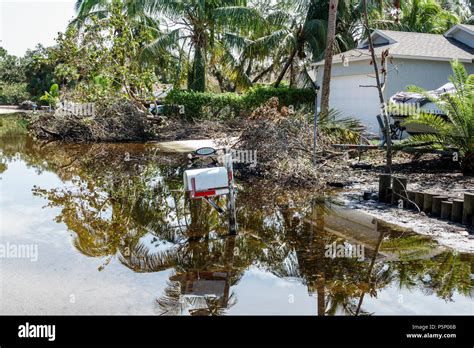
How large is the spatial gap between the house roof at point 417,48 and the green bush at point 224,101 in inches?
79.8

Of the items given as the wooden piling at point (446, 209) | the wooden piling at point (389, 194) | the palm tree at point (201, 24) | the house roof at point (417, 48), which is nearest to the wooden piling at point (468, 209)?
the wooden piling at point (446, 209)

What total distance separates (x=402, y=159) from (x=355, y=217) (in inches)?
268

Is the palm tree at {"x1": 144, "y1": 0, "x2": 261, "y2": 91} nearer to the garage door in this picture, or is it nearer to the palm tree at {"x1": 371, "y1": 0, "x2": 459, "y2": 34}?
the garage door

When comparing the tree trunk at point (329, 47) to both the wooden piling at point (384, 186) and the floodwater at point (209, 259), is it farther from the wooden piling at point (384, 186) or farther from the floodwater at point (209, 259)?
the floodwater at point (209, 259)

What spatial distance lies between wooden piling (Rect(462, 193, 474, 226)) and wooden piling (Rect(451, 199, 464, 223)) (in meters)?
0.17

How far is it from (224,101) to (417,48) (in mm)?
8855

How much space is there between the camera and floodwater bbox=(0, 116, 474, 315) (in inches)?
227

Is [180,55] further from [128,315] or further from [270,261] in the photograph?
[128,315]

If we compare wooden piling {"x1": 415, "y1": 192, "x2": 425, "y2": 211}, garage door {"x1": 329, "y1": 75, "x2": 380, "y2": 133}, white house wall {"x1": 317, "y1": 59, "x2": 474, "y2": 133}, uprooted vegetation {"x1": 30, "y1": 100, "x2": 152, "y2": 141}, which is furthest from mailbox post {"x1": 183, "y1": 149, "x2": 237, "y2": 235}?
garage door {"x1": 329, "y1": 75, "x2": 380, "y2": 133}

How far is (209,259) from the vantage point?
287 inches

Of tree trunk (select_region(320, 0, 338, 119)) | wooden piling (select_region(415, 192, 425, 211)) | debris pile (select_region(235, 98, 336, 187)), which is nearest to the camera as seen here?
wooden piling (select_region(415, 192, 425, 211))

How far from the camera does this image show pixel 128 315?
17.5ft

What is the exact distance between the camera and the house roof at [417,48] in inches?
878

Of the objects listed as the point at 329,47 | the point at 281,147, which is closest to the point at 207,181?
the point at 281,147
